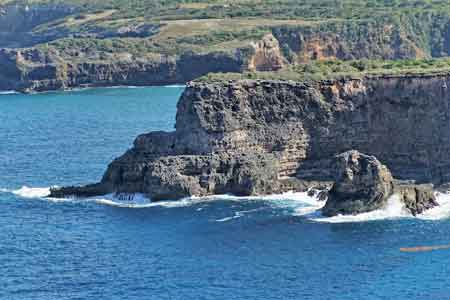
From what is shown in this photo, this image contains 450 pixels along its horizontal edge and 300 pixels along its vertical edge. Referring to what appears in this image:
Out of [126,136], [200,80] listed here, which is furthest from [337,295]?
[126,136]

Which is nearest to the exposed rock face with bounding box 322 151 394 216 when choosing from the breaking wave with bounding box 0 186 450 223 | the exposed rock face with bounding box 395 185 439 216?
the breaking wave with bounding box 0 186 450 223

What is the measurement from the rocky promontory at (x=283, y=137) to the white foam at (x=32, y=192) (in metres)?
2.30

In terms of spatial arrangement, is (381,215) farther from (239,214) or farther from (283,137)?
(283,137)

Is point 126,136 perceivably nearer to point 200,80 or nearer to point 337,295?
point 200,80

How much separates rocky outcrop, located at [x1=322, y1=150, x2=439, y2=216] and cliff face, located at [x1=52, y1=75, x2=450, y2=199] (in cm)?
887

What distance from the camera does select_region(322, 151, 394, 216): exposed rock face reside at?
103000 mm

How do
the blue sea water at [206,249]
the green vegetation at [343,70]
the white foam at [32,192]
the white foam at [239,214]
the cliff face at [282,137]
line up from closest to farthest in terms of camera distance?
the blue sea water at [206,249]
the white foam at [239,214]
the cliff face at [282,137]
the white foam at [32,192]
the green vegetation at [343,70]

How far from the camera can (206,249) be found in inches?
3743

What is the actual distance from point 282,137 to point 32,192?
2180 cm

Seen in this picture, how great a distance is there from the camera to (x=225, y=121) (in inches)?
4422

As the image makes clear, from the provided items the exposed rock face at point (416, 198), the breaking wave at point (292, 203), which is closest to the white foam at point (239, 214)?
the breaking wave at point (292, 203)

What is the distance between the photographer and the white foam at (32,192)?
380 ft

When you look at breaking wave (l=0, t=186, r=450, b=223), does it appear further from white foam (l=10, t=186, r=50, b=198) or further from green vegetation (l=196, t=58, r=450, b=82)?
green vegetation (l=196, t=58, r=450, b=82)

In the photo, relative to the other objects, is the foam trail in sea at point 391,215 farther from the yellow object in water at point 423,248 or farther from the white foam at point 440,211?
the yellow object in water at point 423,248
